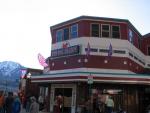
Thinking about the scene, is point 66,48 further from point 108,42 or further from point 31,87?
point 31,87

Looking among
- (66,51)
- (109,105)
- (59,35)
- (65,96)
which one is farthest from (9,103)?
(59,35)

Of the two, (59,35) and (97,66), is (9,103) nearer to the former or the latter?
(97,66)

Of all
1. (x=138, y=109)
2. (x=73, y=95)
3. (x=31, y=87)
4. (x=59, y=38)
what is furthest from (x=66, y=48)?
(x=31, y=87)

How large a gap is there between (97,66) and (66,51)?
3813 mm

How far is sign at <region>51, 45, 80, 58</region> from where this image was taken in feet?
108

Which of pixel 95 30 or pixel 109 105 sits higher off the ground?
pixel 95 30

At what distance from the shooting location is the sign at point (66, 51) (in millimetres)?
33031

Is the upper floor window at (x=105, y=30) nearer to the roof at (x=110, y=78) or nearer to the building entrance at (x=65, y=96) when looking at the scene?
the roof at (x=110, y=78)

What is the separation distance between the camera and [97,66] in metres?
32.8

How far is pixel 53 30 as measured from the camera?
124 ft

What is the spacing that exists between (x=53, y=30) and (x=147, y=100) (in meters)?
13.1

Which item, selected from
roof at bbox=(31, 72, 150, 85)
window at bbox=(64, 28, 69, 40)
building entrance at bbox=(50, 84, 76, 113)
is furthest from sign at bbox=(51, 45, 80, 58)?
building entrance at bbox=(50, 84, 76, 113)

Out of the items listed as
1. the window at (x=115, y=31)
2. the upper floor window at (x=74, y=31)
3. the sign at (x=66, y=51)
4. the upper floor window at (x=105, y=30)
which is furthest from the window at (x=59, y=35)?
the window at (x=115, y=31)

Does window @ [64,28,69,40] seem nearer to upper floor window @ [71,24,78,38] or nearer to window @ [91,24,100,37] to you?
upper floor window @ [71,24,78,38]
